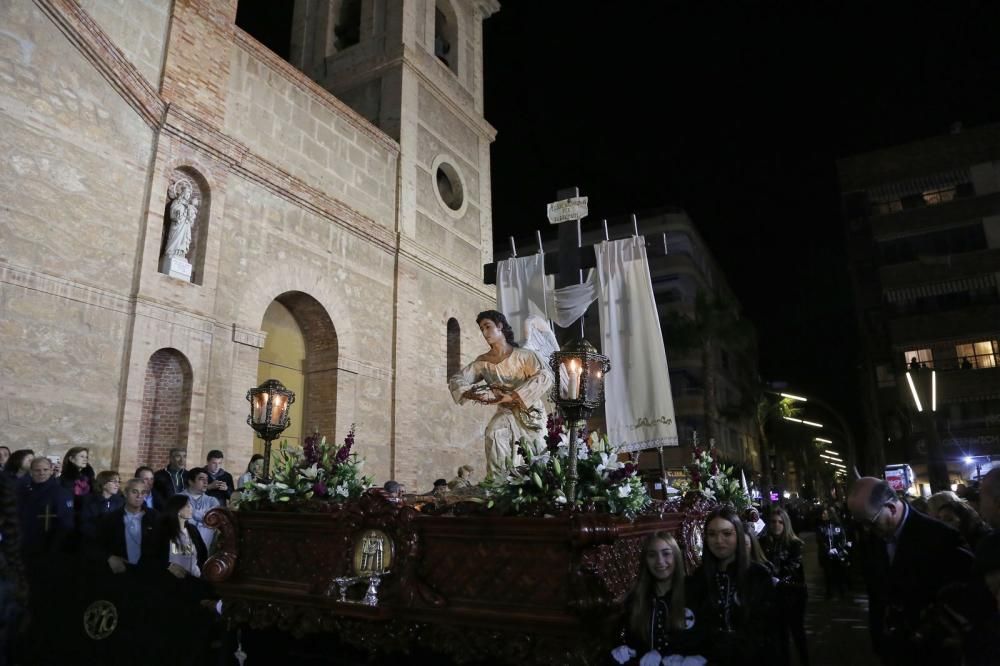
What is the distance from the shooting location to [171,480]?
897cm

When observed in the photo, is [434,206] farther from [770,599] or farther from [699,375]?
[699,375]

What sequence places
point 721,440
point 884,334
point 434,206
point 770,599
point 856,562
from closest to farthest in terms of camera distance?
1. point 770,599
2. point 856,562
3. point 434,206
4. point 884,334
5. point 721,440

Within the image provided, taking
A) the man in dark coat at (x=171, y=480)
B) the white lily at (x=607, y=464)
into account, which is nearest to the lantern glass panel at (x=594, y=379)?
the white lily at (x=607, y=464)

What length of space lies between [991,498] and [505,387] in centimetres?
361

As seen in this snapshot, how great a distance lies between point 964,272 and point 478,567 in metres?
29.3

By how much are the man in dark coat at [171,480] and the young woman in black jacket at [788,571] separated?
721 centimetres

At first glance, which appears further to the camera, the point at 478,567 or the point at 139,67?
the point at 139,67

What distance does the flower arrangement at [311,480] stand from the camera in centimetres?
534

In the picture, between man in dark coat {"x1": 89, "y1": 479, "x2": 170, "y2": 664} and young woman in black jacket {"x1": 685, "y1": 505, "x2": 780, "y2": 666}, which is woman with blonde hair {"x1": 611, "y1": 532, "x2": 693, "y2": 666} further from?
man in dark coat {"x1": 89, "y1": 479, "x2": 170, "y2": 664}

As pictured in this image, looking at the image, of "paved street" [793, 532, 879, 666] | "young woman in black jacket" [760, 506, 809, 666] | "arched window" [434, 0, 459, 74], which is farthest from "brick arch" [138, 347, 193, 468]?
"arched window" [434, 0, 459, 74]

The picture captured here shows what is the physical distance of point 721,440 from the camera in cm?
3688

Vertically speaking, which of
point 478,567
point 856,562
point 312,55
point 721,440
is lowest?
point 856,562

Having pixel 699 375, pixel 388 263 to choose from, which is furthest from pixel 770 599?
pixel 699 375

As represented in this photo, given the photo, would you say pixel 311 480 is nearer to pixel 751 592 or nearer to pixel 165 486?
pixel 751 592
